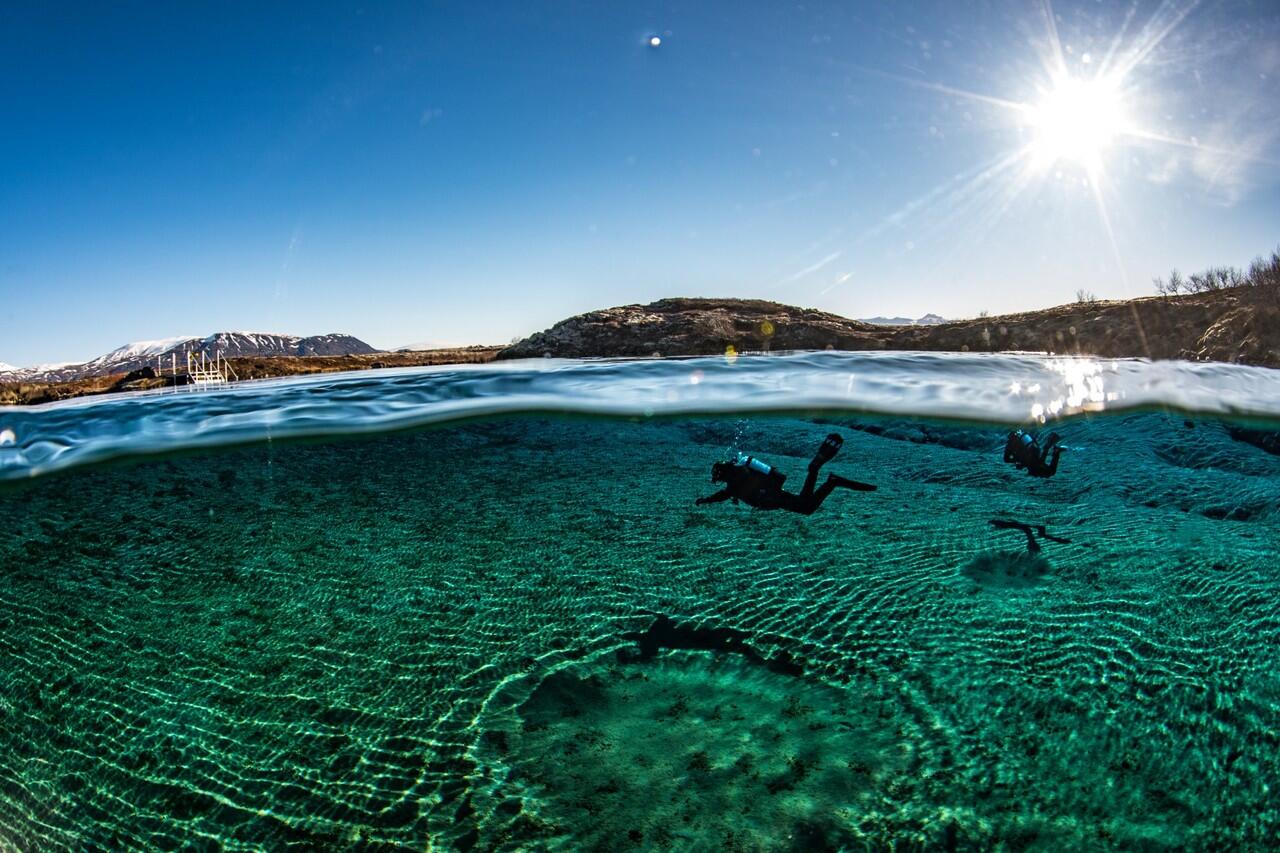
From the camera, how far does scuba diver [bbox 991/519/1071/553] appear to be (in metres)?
4.96

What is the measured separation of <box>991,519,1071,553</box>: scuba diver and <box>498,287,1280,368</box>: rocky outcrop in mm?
7320

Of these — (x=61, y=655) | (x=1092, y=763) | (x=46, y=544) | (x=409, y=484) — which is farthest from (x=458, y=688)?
(x=46, y=544)

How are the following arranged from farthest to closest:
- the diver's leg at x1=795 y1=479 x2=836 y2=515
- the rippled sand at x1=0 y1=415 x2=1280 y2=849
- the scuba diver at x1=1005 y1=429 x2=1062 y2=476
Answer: the scuba diver at x1=1005 y1=429 x2=1062 y2=476
the diver's leg at x1=795 y1=479 x2=836 y2=515
the rippled sand at x1=0 y1=415 x2=1280 y2=849

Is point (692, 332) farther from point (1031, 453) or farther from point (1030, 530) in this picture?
point (1030, 530)

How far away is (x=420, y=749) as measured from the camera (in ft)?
9.92

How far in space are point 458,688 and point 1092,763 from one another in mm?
3398

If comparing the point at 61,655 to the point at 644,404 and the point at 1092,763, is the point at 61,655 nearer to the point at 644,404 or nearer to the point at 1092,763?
the point at 1092,763

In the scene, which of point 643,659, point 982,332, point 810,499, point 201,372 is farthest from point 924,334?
point 201,372

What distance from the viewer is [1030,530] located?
17.1ft

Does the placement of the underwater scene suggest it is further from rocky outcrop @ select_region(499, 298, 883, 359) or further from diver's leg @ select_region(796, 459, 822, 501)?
rocky outcrop @ select_region(499, 298, 883, 359)

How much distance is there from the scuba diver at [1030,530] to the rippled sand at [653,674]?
96mm

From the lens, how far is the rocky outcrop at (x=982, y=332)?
11.5 metres

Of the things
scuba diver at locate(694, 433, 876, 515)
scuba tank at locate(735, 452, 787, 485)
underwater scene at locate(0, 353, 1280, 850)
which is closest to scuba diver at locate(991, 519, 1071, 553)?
underwater scene at locate(0, 353, 1280, 850)

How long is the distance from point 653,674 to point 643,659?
149 millimetres
